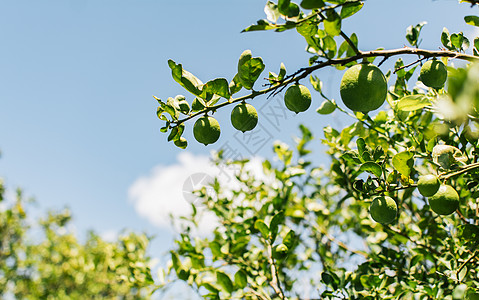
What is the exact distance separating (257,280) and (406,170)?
3.67 feet

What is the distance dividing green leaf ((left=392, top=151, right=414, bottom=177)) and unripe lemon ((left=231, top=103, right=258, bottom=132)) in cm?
46

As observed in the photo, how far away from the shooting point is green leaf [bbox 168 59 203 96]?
3.39 feet

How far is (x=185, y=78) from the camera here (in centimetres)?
105

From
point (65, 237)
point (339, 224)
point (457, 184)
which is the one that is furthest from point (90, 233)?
point (457, 184)

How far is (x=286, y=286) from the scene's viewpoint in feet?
8.16

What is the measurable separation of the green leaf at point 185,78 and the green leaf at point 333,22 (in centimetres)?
43

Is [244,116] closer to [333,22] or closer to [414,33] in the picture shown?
[333,22]

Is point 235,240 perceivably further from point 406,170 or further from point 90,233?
point 90,233

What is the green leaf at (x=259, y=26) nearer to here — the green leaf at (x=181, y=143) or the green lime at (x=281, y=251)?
the green leaf at (x=181, y=143)

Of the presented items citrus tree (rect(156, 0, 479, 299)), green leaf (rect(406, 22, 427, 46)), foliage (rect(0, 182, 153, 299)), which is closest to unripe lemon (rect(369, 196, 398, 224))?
citrus tree (rect(156, 0, 479, 299))

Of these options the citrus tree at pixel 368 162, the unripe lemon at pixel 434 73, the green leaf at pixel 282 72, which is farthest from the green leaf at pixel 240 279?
the unripe lemon at pixel 434 73

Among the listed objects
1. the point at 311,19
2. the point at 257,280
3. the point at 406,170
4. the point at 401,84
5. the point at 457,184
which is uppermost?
the point at 401,84

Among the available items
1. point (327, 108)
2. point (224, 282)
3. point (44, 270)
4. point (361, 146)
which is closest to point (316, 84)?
point (327, 108)

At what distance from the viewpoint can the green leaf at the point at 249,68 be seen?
986 millimetres
